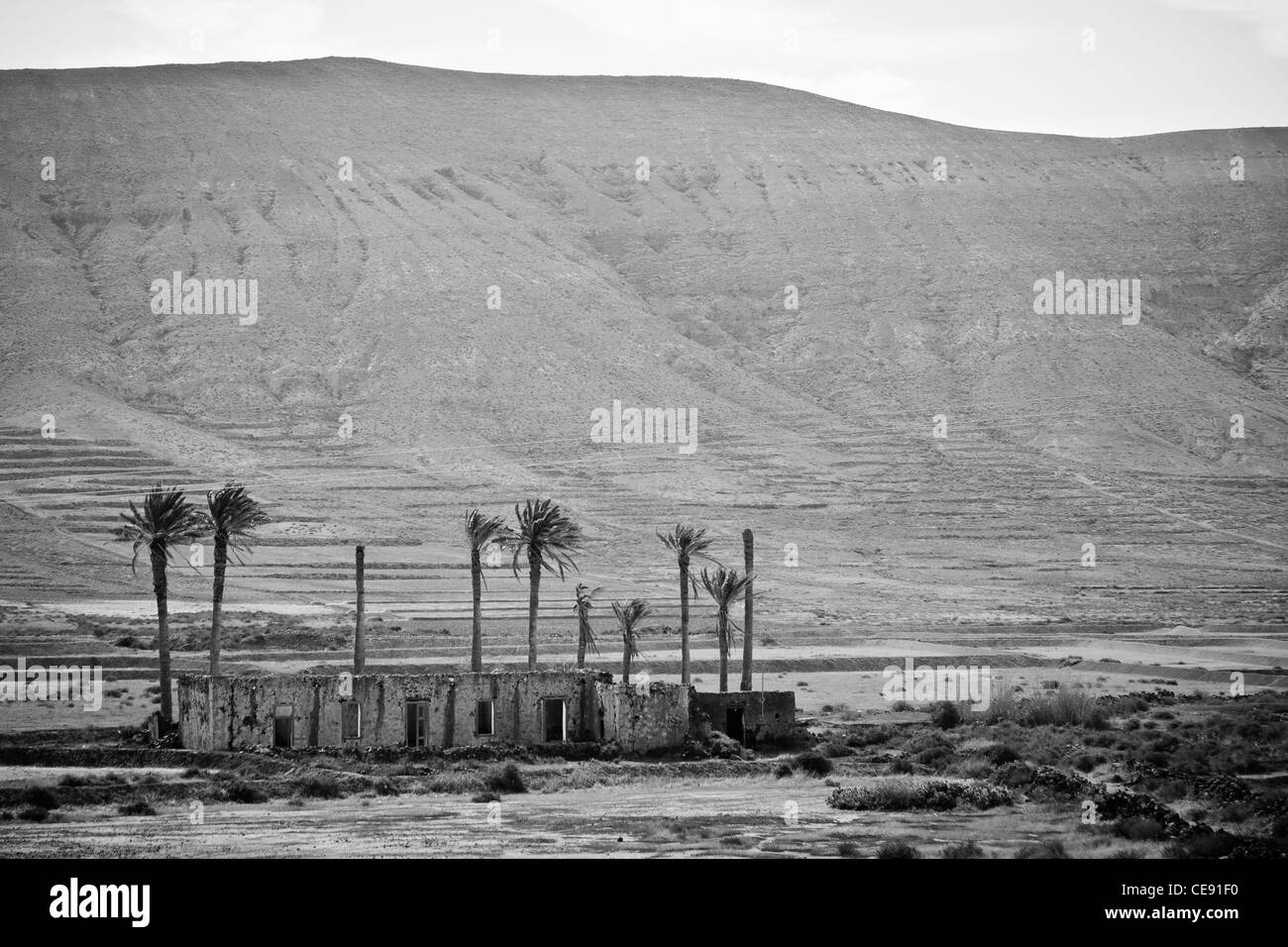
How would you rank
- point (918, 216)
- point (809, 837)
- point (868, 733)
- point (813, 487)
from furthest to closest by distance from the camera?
1. point (918, 216)
2. point (813, 487)
3. point (868, 733)
4. point (809, 837)

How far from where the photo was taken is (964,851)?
24703 millimetres

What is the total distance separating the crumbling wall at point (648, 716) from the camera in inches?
1572

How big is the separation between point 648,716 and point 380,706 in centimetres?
615

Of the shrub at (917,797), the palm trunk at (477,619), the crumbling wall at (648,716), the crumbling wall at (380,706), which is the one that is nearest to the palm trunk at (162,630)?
the crumbling wall at (380,706)

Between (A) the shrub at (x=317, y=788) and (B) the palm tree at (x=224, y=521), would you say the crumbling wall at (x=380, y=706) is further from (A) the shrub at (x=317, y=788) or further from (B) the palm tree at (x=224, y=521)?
(A) the shrub at (x=317, y=788)

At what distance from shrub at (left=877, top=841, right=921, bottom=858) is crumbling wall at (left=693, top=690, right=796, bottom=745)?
1716cm

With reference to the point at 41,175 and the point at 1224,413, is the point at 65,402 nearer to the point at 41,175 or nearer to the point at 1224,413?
the point at 41,175

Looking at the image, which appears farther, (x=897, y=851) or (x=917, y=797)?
(x=917, y=797)

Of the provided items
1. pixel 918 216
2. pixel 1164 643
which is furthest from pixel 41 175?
pixel 1164 643

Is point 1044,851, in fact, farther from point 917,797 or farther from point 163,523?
point 163,523

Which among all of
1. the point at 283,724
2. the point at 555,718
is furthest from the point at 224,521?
the point at 555,718

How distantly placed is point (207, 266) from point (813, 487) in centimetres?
6361

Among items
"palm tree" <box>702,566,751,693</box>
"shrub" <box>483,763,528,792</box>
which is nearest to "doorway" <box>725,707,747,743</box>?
"palm tree" <box>702,566,751,693</box>

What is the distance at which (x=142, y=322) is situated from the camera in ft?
490
